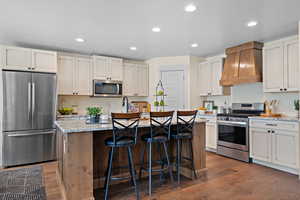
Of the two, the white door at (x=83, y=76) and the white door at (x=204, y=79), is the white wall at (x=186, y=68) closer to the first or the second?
the white door at (x=204, y=79)

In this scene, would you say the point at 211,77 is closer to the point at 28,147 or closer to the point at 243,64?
the point at 243,64

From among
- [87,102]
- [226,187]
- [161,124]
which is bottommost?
[226,187]

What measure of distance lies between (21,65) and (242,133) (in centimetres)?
484

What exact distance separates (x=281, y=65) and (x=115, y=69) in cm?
388

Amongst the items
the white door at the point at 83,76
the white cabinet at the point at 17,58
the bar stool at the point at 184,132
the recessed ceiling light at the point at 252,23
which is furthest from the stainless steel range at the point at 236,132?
the white cabinet at the point at 17,58

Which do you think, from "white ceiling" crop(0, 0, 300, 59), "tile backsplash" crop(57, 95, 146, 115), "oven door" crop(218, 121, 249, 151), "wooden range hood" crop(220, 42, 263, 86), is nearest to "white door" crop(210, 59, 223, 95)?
"wooden range hood" crop(220, 42, 263, 86)

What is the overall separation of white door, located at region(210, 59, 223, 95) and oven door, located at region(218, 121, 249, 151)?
38.1 inches

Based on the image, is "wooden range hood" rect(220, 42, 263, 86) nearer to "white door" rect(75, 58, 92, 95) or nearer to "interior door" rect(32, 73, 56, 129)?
"white door" rect(75, 58, 92, 95)

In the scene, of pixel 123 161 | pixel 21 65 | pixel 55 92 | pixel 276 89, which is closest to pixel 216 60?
pixel 276 89

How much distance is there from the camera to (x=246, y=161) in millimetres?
3939

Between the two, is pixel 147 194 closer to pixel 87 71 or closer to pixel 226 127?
pixel 226 127

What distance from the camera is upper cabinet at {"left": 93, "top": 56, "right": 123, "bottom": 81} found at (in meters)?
5.05

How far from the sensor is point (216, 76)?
5.11 m

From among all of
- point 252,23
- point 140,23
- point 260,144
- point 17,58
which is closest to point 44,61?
point 17,58
